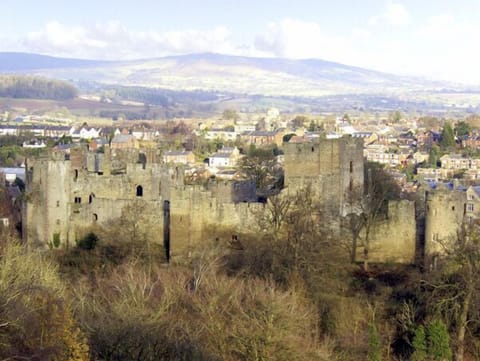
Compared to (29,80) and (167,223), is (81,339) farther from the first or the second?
(29,80)

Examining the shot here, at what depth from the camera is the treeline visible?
183625mm

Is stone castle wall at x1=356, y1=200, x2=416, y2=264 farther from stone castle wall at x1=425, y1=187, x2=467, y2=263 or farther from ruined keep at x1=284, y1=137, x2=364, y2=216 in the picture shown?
ruined keep at x1=284, y1=137, x2=364, y2=216

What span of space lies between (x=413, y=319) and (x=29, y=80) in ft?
592

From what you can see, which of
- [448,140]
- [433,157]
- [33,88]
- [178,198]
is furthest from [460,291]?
[33,88]

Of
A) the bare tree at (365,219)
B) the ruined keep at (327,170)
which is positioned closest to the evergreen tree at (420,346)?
the bare tree at (365,219)

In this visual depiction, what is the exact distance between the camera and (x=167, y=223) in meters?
27.4

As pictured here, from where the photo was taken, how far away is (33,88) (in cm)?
18775

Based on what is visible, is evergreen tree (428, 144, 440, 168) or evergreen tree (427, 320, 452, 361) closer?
evergreen tree (427, 320, 452, 361)

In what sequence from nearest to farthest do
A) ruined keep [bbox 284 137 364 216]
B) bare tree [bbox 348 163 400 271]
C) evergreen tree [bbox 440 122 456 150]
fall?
bare tree [bbox 348 163 400 271] < ruined keep [bbox 284 137 364 216] < evergreen tree [bbox 440 122 456 150]

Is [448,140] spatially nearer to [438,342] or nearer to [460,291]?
[460,291]

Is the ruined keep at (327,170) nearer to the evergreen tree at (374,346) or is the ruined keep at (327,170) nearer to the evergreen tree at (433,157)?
the evergreen tree at (374,346)

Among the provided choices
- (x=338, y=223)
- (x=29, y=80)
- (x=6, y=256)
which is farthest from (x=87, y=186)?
(x=29, y=80)

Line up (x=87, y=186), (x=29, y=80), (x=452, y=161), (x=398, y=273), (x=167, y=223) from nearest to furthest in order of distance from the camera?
(x=398, y=273) < (x=167, y=223) < (x=87, y=186) < (x=452, y=161) < (x=29, y=80)

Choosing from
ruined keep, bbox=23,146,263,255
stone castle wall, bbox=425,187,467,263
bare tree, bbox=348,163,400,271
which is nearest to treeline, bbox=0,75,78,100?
ruined keep, bbox=23,146,263,255
